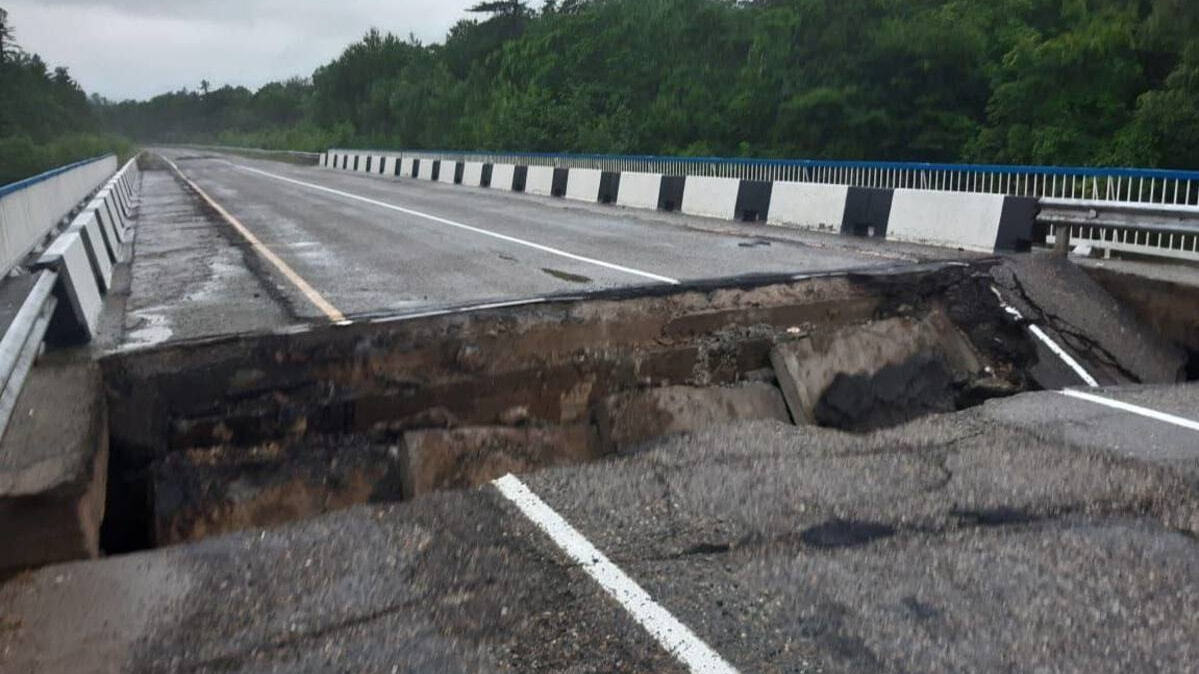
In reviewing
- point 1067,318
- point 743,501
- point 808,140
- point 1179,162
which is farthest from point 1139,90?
point 743,501

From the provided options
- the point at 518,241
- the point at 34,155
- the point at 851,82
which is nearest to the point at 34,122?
the point at 34,155

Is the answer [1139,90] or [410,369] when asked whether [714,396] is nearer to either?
[410,369]

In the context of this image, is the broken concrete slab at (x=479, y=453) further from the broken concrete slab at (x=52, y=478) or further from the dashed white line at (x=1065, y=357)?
the dashed white line at (x=1065, y=357)

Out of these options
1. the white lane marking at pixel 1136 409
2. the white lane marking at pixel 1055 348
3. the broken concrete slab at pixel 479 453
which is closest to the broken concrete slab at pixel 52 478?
the broken concrete slab at pixel 479 453

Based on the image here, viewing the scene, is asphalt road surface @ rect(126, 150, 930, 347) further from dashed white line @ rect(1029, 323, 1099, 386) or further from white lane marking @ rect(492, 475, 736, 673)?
white lane marking @ rect(492, 475, 736, 673)

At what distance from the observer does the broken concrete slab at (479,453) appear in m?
5.52

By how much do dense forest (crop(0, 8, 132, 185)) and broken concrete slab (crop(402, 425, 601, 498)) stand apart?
251 feet

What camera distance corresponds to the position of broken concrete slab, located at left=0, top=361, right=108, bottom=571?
4121mm

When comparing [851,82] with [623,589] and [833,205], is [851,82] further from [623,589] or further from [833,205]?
[623,589]

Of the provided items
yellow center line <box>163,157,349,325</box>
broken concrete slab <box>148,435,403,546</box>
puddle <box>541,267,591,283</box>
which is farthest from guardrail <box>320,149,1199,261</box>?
broken concrete slab <box>148,435,403,546</box>

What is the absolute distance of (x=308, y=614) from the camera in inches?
145

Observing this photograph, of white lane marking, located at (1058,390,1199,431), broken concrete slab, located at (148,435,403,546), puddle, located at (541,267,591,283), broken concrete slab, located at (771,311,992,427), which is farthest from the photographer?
puddle, located at (541,267,591,283)

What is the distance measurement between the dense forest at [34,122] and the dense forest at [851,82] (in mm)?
35683

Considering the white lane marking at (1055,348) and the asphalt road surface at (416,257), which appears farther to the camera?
the asphalt road surface at (416,257)
